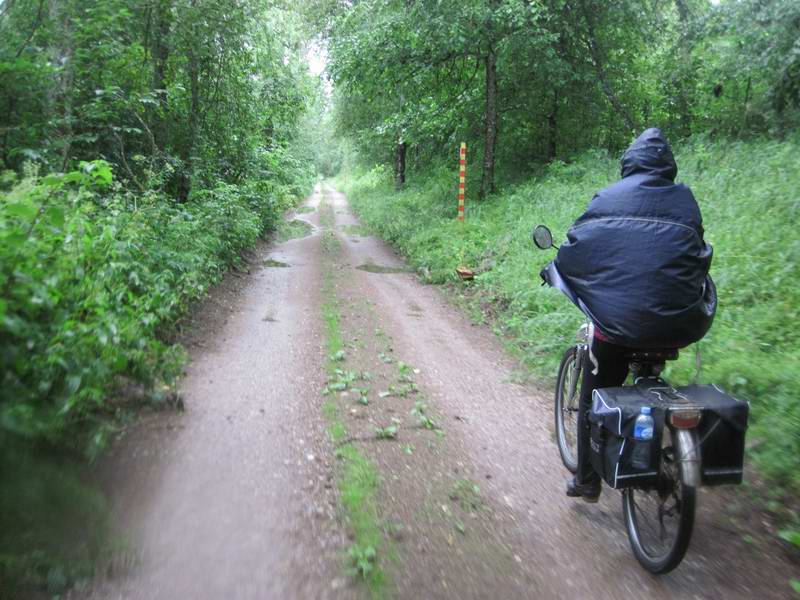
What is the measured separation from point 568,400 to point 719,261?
3.22 m

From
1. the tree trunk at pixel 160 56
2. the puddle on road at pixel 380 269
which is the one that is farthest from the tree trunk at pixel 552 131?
the tree trunk at pixel 160 56

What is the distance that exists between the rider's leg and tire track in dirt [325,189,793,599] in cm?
32

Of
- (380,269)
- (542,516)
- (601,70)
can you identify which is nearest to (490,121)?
(601,70)

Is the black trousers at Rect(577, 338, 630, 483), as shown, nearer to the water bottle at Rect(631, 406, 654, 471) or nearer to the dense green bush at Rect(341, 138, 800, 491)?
the water bottle at Rect(631, 406, 654, 471)

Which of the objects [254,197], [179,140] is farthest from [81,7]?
[254,197]

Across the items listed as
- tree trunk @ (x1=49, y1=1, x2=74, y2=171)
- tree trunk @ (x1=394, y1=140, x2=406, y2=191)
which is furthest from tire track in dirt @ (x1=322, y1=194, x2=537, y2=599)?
tree trunk @ (x1=394, y1=140, x2=406, y2=191)

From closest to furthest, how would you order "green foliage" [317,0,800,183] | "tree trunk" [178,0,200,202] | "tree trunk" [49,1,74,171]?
"tree trunk" [49,1,74,171] < "tree trunk" [178,0,200,202] < "green foliage" [317,0,800,183]

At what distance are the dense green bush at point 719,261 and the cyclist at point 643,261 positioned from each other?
136cm

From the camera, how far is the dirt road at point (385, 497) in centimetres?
267

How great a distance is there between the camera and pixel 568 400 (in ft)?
13.1

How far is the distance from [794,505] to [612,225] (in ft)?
6.40

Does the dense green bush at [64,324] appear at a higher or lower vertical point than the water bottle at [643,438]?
higher

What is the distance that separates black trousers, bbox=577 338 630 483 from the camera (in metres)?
3.07

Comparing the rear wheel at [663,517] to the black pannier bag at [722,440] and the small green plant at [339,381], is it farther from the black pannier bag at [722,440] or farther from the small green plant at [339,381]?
the small green plant at [339,381]
